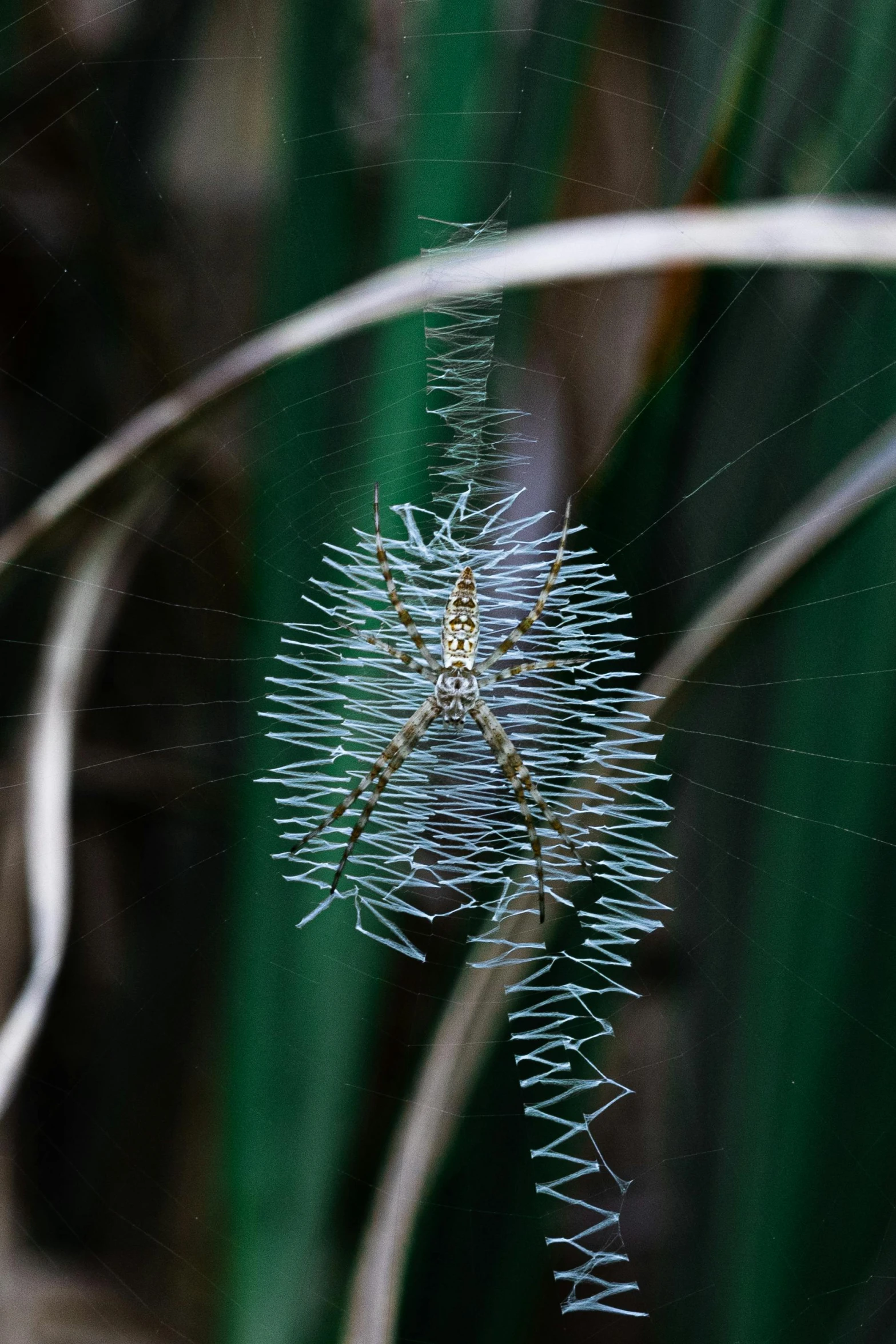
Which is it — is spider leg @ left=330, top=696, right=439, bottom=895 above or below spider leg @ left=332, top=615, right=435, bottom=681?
below

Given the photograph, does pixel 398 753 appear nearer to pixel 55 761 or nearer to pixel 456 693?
pixel 456 693

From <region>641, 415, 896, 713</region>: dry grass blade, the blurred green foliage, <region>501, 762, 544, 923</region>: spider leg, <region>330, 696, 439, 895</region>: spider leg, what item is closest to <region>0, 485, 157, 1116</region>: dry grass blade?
the blurred green foliage

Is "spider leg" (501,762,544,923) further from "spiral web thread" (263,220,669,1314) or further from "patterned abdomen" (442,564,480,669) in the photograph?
"patterned abdomen" (442,564,480,669)

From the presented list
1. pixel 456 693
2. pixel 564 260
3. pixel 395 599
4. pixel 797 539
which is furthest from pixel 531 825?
pixel 564 260

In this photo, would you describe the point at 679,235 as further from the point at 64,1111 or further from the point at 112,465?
the point at 64,1111

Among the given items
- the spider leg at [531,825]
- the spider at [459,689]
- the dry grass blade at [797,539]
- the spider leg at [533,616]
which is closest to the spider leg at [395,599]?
the spider at [459,689]

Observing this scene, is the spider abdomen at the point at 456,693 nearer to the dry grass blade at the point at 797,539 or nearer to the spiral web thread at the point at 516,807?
the spiral web thread at the point at 516,807
